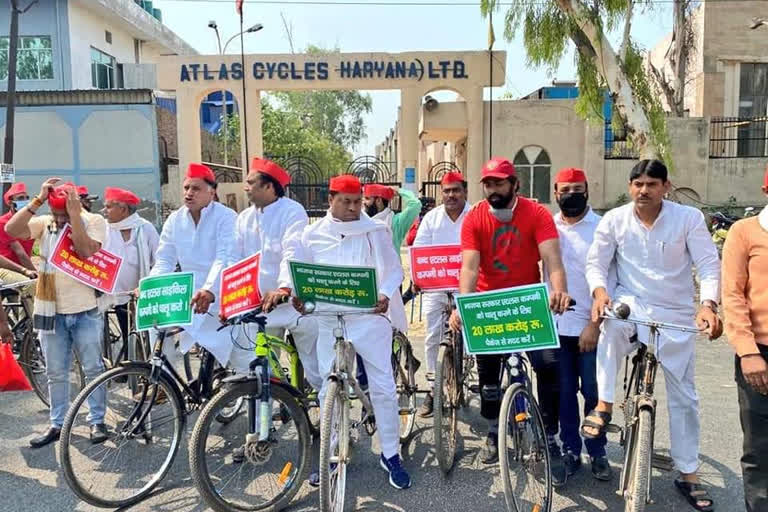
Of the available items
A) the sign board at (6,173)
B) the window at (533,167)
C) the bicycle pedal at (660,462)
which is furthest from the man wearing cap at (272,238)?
the window at (533,167)

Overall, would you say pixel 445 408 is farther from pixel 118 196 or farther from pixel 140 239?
pixel 118 196

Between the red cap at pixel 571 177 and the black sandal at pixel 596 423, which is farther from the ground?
the red cap at pixel 571 177

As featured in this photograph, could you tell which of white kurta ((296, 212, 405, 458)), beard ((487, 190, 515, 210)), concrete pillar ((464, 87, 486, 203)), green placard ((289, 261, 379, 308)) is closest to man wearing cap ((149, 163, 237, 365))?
white kurta ((296, 212, 405, 458))

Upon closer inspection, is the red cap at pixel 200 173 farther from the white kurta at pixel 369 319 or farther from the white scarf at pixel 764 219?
the white scarf at pixel 764 219

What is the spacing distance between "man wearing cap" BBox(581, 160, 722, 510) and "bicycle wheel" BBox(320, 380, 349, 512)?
136 centimetres

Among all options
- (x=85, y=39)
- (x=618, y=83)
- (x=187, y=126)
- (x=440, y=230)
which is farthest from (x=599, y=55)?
(x=85, y=39)

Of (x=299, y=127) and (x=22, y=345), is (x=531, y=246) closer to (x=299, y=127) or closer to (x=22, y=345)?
(x=22, y=345)

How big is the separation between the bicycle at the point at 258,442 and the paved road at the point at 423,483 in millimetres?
186

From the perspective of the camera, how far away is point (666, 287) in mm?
3676

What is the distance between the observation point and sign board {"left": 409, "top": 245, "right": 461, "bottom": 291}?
192 inches

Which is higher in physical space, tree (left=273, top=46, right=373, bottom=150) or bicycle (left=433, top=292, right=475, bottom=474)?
tree (left=273, top=46, right=373, bottom=150)

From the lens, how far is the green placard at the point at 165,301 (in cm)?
404

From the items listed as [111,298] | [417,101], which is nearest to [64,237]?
[111,298]

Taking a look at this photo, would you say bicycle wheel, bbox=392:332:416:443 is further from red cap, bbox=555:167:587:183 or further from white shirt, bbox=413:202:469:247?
red cap, bbox=555:167:587:183
